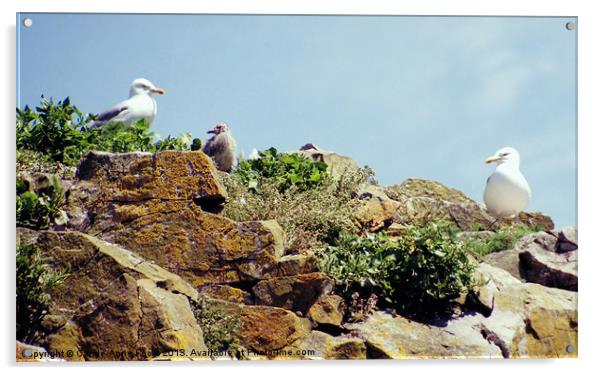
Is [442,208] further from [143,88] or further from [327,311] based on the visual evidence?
[143,88]

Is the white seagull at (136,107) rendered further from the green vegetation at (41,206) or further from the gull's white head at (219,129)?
the green vegetation at (41,206)

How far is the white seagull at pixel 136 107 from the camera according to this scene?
6.52 meters

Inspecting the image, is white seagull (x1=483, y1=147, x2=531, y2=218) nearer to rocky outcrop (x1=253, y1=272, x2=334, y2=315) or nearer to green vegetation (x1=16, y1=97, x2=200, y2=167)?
rocky outcrop (x1=253, y1=272, x2=334, y2=315)

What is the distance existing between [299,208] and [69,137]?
202cm

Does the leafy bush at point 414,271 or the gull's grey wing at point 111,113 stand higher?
the gull's grey wing at point 111,113

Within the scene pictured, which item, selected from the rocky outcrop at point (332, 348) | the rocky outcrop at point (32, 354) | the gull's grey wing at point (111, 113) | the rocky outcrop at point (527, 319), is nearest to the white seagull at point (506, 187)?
the rocky outcrop at point (527, 319)

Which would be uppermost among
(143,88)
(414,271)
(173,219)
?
(143,88)

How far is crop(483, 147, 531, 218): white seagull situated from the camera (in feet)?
22.1

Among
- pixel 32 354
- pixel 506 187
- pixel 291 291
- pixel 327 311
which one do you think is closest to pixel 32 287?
pixel 32 354

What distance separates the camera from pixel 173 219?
578cm

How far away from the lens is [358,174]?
759 cm

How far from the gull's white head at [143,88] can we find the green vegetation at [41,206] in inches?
40.2

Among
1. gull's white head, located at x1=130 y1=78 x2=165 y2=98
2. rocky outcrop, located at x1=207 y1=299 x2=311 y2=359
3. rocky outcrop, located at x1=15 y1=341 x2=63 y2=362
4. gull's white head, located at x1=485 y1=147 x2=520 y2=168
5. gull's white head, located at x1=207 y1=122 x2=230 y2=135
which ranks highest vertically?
gull's white head, located at x1=130 y1=78 x2=165 y2=98

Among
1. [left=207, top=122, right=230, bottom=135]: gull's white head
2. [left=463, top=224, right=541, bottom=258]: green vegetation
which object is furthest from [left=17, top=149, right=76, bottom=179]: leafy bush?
[left=463, top=224, right=541, bottom=258]: green vegetation
